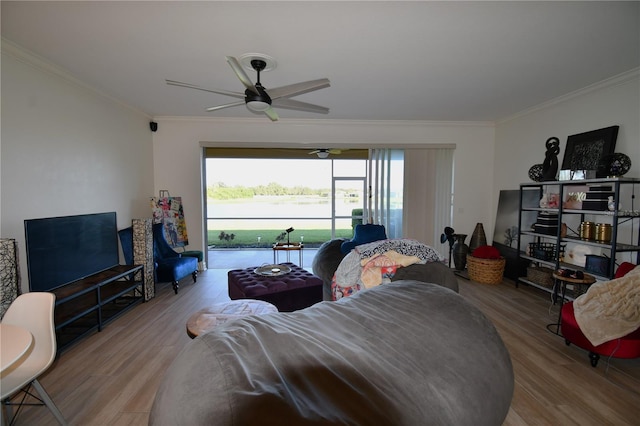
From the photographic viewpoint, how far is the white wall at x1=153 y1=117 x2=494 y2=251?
4855mm

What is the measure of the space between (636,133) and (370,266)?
10.5 ft

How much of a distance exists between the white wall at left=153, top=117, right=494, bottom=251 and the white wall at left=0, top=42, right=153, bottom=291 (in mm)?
697

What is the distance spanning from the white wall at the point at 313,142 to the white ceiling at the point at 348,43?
121 centimetres

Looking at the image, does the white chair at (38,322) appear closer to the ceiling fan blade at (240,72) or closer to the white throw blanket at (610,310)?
the ceiling fan blade at (240,72)

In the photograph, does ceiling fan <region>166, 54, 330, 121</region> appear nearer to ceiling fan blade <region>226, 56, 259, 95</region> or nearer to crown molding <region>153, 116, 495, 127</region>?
ceiling fan blade <region>226, 56, 259, 95</region>

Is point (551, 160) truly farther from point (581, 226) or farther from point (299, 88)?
point (299, 88)

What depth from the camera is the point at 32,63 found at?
2652 mm

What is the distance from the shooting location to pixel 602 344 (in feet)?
7.03

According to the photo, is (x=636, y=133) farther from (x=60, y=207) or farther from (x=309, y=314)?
(x=60, y=207)

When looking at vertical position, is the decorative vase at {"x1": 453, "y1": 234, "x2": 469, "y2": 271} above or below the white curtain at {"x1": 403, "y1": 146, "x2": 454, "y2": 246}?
below

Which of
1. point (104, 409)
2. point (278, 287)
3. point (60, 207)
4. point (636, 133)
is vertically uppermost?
point (636, 133)

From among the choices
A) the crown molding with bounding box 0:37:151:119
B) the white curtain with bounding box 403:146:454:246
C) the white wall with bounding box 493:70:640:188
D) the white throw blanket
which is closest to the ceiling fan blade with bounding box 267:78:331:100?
the crown molding with bounding box 0:37:151:119

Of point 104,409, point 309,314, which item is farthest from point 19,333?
point 309,314

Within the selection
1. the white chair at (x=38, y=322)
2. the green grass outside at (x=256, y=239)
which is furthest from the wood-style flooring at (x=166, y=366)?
the green grass outside at (x=256, y=239)
